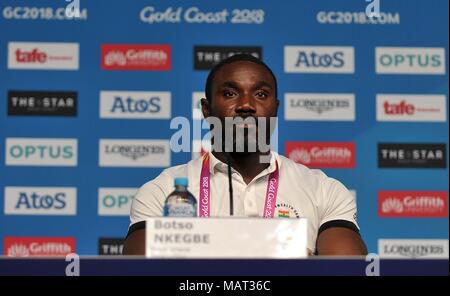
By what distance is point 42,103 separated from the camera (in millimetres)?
3881

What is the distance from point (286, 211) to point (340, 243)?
0.17 metres

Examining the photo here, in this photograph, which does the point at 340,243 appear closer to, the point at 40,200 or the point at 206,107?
the point at 206,107

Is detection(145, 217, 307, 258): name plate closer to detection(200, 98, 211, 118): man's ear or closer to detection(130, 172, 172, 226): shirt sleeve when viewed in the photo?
detection(130, 172, 172, 226): shirt sleeve

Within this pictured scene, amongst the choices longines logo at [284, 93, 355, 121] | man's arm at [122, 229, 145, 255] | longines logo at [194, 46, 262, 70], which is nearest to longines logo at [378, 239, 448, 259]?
longines logo at [284, 93, 355, 121]

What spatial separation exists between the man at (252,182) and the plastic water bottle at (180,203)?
0.36 m

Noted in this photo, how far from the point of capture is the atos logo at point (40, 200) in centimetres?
379

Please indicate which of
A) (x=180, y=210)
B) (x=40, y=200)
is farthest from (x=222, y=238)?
(x=40, y=200)

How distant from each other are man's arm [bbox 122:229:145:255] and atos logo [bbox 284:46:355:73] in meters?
2.37

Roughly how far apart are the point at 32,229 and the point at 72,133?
0.51m

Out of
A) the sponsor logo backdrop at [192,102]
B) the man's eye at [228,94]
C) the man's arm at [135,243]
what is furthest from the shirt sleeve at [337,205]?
the sponsor logo backdrop at [192,102]

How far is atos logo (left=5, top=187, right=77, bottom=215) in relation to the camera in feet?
12.4

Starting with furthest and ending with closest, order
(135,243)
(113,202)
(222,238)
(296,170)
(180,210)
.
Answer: (113,202) < (296,170) < (135,243) < (180,210) < (222,238)

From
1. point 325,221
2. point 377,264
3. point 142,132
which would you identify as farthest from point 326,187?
point 142,132
